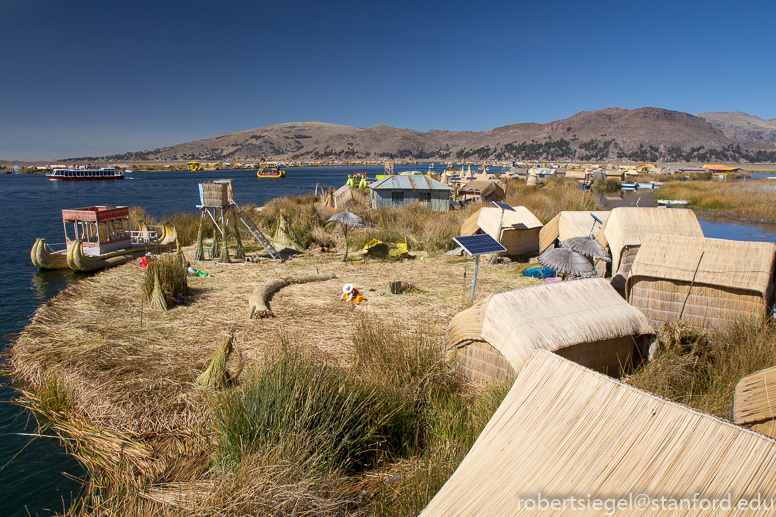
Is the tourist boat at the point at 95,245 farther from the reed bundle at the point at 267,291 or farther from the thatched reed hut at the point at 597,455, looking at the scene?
the thatched reed hut at the point at 597,455

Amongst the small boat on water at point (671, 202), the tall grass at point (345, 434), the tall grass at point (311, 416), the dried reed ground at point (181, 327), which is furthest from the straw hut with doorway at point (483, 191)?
the tall grass at point (311, 416)

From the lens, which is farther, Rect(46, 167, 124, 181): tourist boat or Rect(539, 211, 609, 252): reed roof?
Rect(46, 167, 124, 181): tourist boat

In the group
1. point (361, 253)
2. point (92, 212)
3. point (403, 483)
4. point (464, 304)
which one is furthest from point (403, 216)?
point (403, 483)

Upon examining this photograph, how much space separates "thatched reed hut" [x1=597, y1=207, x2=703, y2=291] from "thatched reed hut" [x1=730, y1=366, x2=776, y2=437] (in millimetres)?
5942

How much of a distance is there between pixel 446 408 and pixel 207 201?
10.3 meters

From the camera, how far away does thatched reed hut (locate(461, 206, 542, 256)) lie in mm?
12836

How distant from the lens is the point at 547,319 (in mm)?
4211

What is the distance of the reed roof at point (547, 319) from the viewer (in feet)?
13.3

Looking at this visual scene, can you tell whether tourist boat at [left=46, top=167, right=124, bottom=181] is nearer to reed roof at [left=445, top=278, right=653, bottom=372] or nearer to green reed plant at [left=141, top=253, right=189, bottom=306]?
green reed plant at [left=141, top=253, right=189, bottom=306]

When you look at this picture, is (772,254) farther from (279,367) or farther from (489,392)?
(279,367)

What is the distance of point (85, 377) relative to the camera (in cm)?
546

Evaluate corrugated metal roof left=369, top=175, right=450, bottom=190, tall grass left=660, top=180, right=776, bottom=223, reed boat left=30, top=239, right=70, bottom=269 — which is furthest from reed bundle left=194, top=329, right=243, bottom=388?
tall grass left=660, top=180, right=776, bottom=223

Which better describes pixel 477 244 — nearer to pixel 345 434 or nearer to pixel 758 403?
pixel 345 434

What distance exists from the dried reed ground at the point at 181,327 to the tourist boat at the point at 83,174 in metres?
83.4
